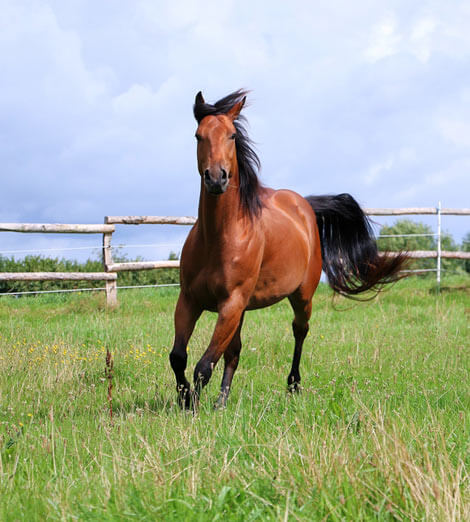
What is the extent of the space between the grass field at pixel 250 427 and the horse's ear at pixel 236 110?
214 centimetres

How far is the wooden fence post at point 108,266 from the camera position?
1220 centimetres

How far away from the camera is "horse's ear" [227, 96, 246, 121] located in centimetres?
445

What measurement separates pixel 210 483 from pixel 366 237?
5.29 metres

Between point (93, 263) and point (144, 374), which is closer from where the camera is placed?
point (144, 374)

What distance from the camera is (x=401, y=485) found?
2.42m

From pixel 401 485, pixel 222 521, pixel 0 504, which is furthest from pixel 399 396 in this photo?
pixel 0 504

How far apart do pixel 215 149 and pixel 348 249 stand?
3.68 metres

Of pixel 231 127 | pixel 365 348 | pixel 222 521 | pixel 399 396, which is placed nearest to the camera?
pixel 222 521

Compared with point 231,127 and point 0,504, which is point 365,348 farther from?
point 0,504

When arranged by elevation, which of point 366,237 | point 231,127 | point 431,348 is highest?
point 231,127

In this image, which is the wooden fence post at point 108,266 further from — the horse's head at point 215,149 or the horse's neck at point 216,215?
the horse's head at point 215,149

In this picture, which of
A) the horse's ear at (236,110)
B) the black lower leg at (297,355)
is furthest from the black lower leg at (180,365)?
the horse's ear at (236,110)

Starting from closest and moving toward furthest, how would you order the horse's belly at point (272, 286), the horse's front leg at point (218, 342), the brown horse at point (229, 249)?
the brown horse at point (229, 249), the horse's front leg at point (218, 342), the horse's belly at point (272, 286)

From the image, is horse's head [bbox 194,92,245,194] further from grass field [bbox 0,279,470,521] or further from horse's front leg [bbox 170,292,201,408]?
grass field [bbox 0,279,470,521]
